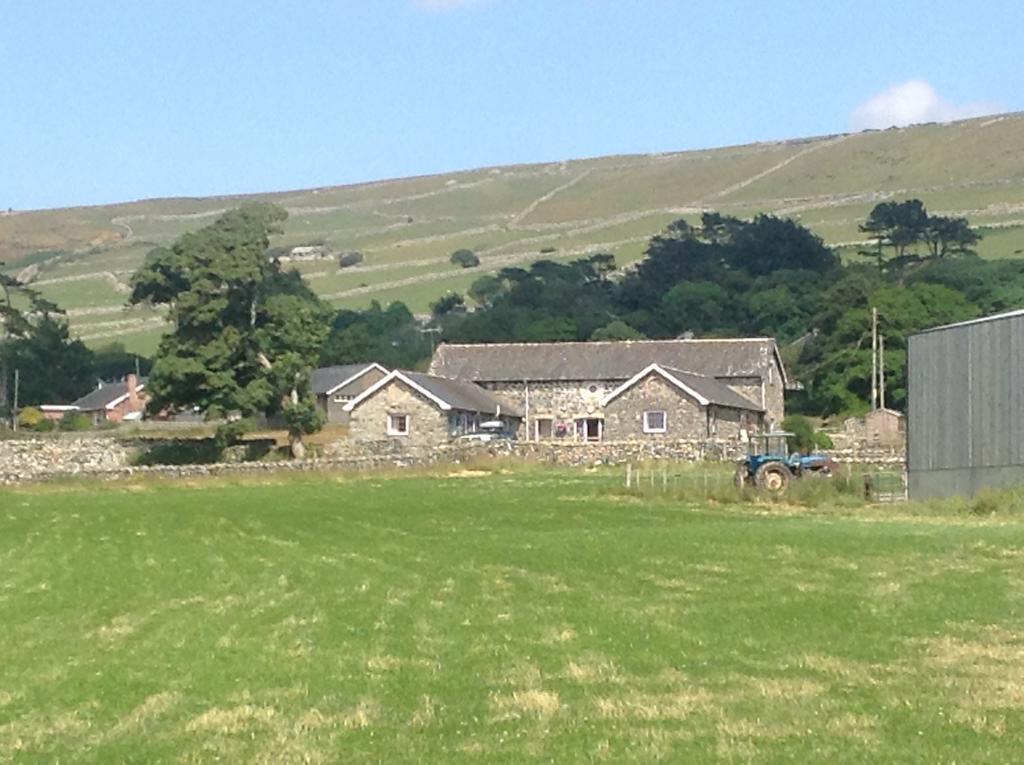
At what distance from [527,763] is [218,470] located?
4991 cm

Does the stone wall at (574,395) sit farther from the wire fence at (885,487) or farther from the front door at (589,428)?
the wire fence at (885,487)

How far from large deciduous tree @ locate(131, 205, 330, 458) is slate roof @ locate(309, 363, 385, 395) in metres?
17.3

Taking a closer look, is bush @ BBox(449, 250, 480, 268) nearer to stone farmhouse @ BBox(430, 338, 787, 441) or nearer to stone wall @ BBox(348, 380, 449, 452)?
stone farmhouse @ BBox(430, 338, 787, 441)

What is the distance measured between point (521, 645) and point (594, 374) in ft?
216

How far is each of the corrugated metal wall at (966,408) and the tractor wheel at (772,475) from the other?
11.9 ft

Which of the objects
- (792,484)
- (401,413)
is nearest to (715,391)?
(401,413)

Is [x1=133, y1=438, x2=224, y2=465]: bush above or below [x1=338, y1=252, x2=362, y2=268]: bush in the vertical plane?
below

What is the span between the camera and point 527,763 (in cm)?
1114

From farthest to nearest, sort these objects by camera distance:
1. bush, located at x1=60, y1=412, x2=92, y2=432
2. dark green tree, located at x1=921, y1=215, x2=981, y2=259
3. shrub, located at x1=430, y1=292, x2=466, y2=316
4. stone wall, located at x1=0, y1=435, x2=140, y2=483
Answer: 1. shrub, located at x1=430, y1=292, x2=466, y2=316
2. dark green tree, located at x1=921, y1=215, x2=981, y2=259
3. bush, located at x1=60, y1=412, x2=92, y2=432
4. stone wall, located at x1=0, y1=435, x2=140, y2=483

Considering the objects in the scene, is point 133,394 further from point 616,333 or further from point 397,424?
point 397,424

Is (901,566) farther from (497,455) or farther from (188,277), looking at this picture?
(188,277)

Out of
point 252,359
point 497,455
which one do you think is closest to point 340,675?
point 497,455

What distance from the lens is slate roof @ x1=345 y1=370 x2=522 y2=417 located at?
245 ft

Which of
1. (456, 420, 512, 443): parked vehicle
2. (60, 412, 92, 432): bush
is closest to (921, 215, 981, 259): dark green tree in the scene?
(456, 420, 512, 443): parked vehicle
